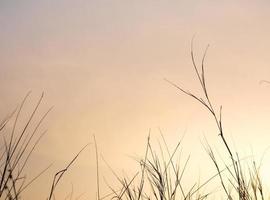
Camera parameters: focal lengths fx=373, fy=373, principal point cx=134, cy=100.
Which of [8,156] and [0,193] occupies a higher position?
[8,156]

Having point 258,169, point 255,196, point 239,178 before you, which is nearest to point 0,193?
point 239,178

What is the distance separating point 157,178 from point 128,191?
239 mm

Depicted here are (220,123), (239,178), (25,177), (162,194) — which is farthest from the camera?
(162,194)

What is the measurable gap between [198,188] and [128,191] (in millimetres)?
518

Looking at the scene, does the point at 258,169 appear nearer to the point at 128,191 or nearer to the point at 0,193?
the point at 128,191

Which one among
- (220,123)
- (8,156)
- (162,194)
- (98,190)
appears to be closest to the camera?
(220,123)

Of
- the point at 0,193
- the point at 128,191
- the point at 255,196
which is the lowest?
the point at 0,193

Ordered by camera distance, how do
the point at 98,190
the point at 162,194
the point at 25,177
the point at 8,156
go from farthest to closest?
1. the point at 162,194
2. the point at 98,190
3. the point at 25,177
4. the point at 8,156

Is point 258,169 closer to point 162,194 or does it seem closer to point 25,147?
point 162,194

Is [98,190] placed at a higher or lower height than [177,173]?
lower

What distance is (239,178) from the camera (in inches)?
87.7

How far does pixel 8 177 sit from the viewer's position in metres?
1.83

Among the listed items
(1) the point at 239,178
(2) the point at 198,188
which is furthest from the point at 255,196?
(2) the point at 198,188

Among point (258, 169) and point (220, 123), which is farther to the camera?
point (258, 169)
